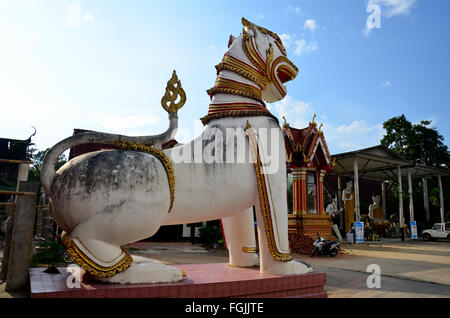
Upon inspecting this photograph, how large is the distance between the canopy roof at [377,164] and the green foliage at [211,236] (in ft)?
22.3

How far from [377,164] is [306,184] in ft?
30.1

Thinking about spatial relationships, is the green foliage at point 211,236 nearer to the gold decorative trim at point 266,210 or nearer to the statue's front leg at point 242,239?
the statue's front leg at point 242,239

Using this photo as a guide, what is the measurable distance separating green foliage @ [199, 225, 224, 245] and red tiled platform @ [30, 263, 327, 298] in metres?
10.7

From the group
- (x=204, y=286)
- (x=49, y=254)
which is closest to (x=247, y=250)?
(x=204, y=286)

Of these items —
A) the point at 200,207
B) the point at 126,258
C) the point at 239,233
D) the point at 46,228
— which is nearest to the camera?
the point at 126,258

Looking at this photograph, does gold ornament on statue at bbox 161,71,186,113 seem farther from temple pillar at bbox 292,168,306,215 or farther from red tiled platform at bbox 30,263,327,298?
temple pillar at bbox 292,168,306,215

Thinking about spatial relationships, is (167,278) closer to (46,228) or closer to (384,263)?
(384,263)

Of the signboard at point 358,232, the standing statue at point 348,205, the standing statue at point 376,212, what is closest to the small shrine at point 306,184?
the signboard at point 358,232

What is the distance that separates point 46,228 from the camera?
12.6 metres

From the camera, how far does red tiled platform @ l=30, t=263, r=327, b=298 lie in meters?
3.06

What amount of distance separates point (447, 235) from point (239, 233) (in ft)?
64.0

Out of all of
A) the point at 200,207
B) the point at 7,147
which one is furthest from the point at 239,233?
the point at 7,147

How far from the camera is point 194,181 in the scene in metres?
3.68

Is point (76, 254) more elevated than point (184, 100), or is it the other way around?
point (184, 100)
